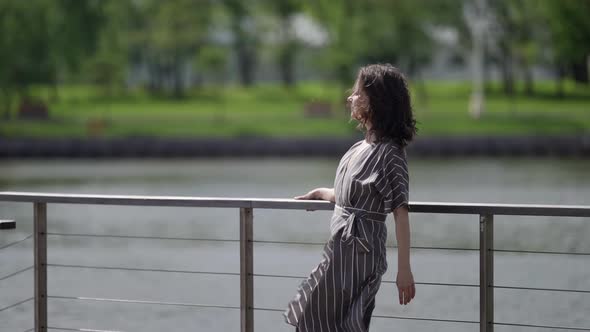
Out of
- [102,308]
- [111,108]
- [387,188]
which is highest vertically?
[111,108]

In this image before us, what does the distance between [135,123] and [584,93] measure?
78.6 feet

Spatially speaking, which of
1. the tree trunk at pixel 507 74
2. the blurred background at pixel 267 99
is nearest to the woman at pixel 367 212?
the blurred background at pixel 267 99

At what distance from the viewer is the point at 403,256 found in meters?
3.42

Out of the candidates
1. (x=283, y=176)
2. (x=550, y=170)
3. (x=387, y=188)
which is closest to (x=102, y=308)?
(x=387, y=188)

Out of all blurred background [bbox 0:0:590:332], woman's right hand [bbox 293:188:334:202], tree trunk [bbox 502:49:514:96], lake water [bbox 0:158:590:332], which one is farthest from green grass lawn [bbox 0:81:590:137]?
woman's right hand [bbox 293:188:334:202]

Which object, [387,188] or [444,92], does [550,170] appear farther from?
[387,188]

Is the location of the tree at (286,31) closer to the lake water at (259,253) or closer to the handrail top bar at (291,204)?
the lake water at (259,253)

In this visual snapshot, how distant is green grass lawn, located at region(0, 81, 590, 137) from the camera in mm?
49188

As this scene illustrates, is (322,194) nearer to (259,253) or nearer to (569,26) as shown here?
(259,253)

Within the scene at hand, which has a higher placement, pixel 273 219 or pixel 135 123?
pixel 135 123

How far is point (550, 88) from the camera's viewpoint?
184 ft

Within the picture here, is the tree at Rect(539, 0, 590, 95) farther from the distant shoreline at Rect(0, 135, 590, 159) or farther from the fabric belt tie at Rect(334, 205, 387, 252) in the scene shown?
the fabric belt tie at Rect(334, 205, 387, 252)

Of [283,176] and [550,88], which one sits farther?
[550,88]

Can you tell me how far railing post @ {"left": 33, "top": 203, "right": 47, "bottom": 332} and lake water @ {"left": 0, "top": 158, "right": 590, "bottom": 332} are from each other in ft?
12.7
